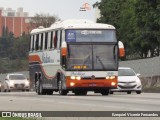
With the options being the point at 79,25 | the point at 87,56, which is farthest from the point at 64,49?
the point at 79,25

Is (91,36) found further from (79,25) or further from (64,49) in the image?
(64,49)

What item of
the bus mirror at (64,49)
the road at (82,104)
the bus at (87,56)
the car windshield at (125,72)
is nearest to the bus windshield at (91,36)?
the bus at (87,56)

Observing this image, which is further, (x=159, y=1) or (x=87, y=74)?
(x=159, y=1)

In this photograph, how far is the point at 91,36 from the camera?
1526 inches

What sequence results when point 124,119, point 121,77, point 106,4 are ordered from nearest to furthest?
point 124,119, point 121,77, point 106,4

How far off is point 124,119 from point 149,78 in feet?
129

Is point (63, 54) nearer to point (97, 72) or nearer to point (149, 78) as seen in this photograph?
point (97, 72)

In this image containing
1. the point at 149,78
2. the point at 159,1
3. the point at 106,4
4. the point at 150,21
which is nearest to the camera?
the point at 149,78

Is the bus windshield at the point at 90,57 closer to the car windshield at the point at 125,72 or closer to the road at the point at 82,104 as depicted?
the car windshield at the point at 125,72

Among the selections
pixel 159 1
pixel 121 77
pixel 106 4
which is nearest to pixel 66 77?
pixel 121 77

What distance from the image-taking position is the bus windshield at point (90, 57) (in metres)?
38.1

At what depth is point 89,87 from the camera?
126 feet

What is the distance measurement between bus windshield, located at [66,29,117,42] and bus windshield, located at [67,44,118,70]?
346 mm

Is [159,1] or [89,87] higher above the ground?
[159,1]
